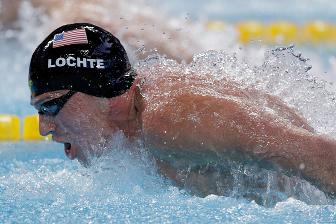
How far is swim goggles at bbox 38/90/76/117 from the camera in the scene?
2508 millimetres

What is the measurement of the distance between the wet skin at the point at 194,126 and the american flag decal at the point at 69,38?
18cm

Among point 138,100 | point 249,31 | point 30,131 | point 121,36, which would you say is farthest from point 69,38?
point 249,31

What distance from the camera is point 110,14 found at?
5.86 meters

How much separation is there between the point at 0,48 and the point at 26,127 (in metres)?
1.82

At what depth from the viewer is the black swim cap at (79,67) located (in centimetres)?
250

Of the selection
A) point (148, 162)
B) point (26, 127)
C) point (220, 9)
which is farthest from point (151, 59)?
point (220, 9)

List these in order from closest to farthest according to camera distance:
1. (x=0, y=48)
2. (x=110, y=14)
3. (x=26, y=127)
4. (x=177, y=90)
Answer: (x=177, y=90) → (x=26, y=127) → (x=110, y=14) → (x=0, y=48)

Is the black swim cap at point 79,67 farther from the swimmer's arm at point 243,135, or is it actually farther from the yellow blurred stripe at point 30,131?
the yellow blurred stripe at point 30,131

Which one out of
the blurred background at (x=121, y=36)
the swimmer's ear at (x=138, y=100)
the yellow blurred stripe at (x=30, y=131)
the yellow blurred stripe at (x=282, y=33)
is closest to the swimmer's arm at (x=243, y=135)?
the swimmer's ear at (x=138, y=100)

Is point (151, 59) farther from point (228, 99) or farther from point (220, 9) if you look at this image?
point (220, 9)

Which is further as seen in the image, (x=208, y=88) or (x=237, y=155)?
(x=208, y=88)

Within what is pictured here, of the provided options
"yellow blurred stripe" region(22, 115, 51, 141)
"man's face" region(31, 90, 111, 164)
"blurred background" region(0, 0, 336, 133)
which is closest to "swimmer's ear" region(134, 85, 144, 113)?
"man's face" region(31, 90, 111, 164)

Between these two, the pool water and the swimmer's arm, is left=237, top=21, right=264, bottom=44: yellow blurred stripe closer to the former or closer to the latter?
the pool water

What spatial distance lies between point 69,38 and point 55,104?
24cm
